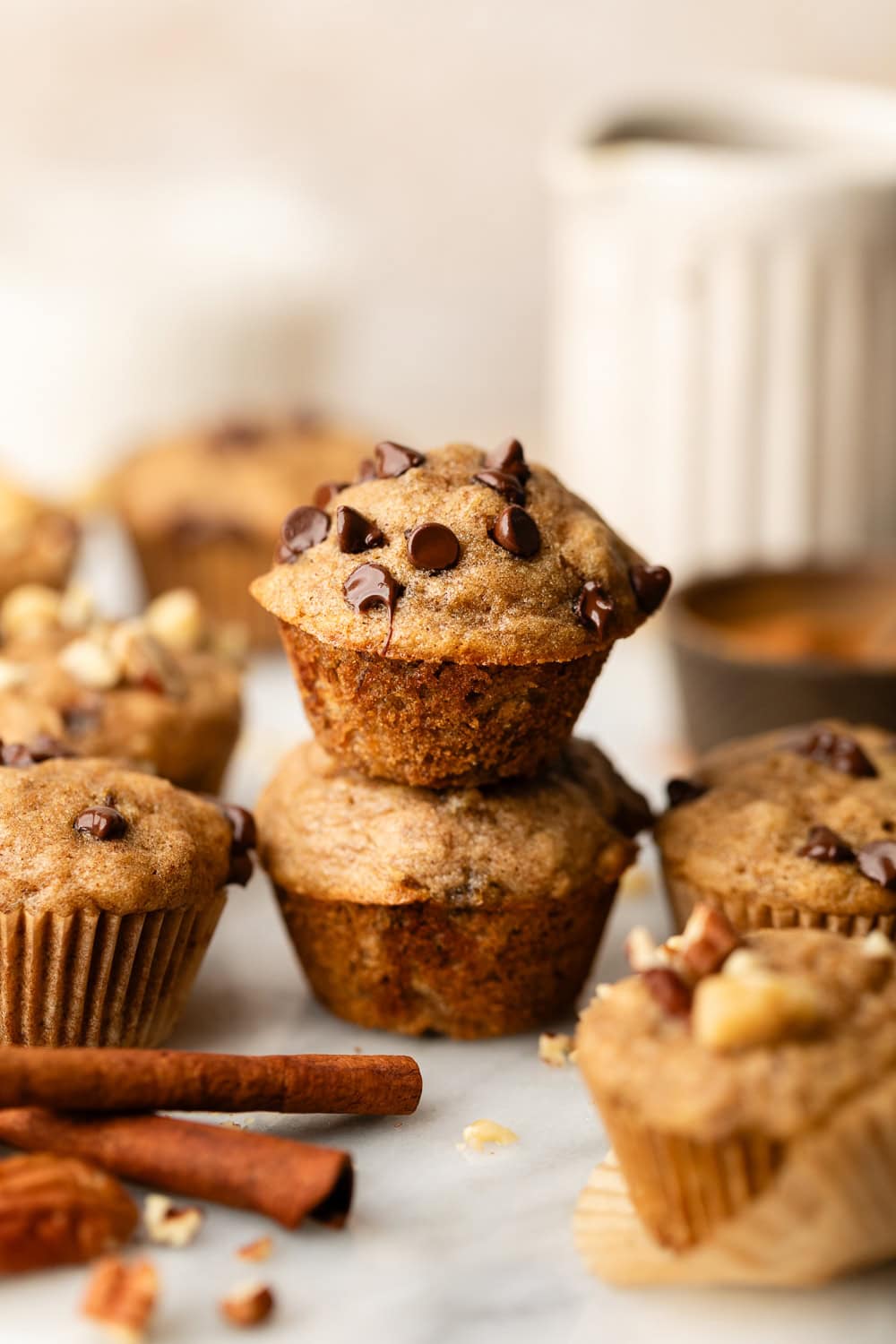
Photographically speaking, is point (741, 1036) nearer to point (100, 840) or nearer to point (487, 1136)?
point (487, 1136)

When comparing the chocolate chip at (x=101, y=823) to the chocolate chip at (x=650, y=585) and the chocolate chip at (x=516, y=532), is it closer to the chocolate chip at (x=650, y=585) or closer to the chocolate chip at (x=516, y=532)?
the chocolate chip at (x=516, y=532)

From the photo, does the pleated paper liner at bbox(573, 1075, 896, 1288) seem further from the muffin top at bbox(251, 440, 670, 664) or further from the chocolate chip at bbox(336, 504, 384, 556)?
the chocolate chip at bbox(336, 504, 384, 556)

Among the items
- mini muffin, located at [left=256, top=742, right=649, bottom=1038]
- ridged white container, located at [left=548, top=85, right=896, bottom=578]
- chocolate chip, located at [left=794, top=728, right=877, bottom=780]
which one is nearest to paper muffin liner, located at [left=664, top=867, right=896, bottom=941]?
mini muffin, located at [left=256, top=742, right=649, bottom=1038]

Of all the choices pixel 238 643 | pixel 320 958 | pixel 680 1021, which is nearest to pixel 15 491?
pixel 238 643

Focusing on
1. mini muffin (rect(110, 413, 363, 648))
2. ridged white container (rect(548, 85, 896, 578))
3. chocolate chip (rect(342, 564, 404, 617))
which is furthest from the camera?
mini muffin (rect(110, 413, 363, 648))

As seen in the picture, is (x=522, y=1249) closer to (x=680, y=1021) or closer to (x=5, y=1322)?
(x=680, y=1021)
